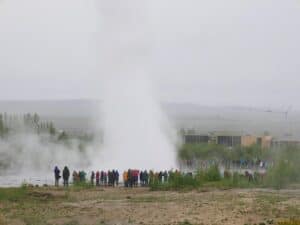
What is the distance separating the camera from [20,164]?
119 ft

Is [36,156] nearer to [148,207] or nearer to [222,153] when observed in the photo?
[222,153]

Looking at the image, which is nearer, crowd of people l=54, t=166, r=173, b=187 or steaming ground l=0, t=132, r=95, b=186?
crowd of people l=54, t=166, r=173, b=187

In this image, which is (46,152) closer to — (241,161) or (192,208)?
(241,161)

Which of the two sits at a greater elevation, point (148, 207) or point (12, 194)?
point (12, 194)

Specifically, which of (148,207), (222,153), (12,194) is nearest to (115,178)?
(12,194)

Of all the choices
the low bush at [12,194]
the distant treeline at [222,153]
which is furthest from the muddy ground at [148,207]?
the distant treeline at [222,153]

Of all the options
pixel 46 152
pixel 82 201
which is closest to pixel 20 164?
pixel 46 152

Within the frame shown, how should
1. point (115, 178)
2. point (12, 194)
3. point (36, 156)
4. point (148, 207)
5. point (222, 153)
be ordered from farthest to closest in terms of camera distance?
point (222, 153) < point (36, 156) < point (115, 178) < point (12, 194) < point (148, 207)

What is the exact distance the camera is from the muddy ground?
1728 centimetres

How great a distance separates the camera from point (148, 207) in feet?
63.7

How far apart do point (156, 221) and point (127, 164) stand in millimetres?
17393

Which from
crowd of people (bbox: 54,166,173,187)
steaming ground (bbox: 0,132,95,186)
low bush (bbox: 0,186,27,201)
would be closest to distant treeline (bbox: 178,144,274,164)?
steaming ground (bbox: 0,132,95,186)

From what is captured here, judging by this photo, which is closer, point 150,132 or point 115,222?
point 115,222

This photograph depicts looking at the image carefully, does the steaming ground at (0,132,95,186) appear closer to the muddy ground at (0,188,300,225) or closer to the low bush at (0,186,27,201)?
the low bush at (0,186,27,201)
